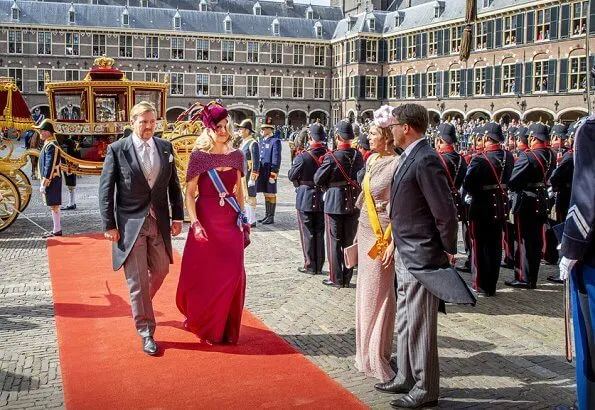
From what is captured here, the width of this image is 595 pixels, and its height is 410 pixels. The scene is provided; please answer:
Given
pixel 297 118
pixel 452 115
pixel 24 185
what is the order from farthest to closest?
pixel 297 118, pixel 452 115, pixel 24 185

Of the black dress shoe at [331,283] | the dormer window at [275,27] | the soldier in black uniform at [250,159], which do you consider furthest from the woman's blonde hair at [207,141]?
the dormer window at [275,27]

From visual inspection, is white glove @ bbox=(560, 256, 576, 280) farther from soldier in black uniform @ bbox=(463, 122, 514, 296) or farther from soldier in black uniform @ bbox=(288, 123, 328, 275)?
soldier in black uniform @ bbox=(288, 123, 328, 275)

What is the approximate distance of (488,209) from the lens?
658 cm

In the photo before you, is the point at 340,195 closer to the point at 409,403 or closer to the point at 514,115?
the point at 409,403

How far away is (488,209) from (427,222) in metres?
3.15

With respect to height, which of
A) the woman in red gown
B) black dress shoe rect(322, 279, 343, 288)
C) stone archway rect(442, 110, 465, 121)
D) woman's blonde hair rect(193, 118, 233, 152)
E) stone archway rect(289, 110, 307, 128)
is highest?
stone archway rect(289, 110, 307, 128)

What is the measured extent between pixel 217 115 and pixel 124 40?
42.2 metres

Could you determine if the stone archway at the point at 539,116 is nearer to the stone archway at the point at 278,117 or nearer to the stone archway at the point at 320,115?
the stone archway at the point at 320,115

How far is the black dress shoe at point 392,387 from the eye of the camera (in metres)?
4.00

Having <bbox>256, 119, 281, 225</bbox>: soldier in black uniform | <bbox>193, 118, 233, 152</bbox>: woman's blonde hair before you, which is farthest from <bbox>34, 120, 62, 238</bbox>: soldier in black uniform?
<bbox>193, 118, 233, 152</bbox>: woman's blonde hair

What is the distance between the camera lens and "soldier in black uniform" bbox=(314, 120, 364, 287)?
6.57 metres

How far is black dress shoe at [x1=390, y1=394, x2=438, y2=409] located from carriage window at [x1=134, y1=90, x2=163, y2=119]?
9393mm

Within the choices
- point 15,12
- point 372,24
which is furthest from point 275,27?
point 15,12

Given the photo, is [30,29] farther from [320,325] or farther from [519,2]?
[320,325]
